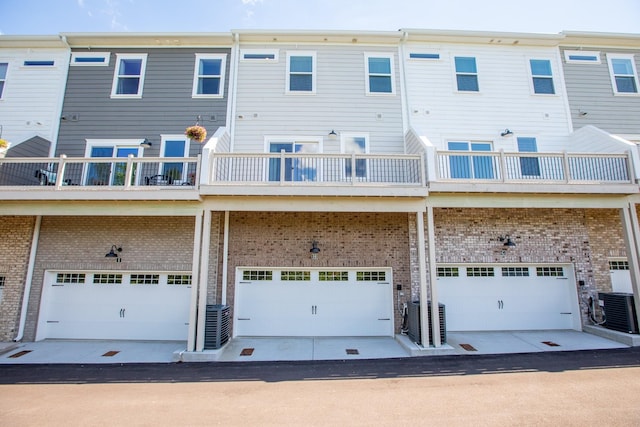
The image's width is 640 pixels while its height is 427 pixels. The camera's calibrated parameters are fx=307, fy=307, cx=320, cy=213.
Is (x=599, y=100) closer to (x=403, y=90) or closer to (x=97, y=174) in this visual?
(x=403, y=90)

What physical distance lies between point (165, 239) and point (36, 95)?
22.3 feet

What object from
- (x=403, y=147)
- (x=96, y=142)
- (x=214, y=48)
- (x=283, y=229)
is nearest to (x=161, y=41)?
(x=214, y=48)

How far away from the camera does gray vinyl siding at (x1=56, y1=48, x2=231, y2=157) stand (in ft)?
32.5

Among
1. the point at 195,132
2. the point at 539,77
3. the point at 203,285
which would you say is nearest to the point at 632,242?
the point at 539,77

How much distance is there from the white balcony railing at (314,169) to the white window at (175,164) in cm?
111

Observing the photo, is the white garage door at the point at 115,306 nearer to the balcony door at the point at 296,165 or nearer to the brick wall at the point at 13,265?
the brick wall at the point at 13,265

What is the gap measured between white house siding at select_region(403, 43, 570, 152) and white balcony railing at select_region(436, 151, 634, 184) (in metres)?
1.20

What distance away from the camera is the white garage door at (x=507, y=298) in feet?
29.4

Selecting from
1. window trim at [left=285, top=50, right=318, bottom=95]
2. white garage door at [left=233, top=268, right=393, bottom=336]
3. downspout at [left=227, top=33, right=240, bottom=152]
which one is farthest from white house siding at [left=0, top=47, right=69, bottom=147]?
white garage door at [left=233, top=268, right=393, bottom=336]

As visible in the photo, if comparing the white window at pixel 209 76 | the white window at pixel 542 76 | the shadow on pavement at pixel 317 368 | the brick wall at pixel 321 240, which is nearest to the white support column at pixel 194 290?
the shadow on pavement at pixel 317 368

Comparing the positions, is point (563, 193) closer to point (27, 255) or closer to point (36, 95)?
point (27, 255)

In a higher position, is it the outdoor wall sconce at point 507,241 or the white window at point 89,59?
the white window at point 89,59

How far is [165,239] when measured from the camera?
8.94 meters

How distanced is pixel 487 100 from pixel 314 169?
6.59m
